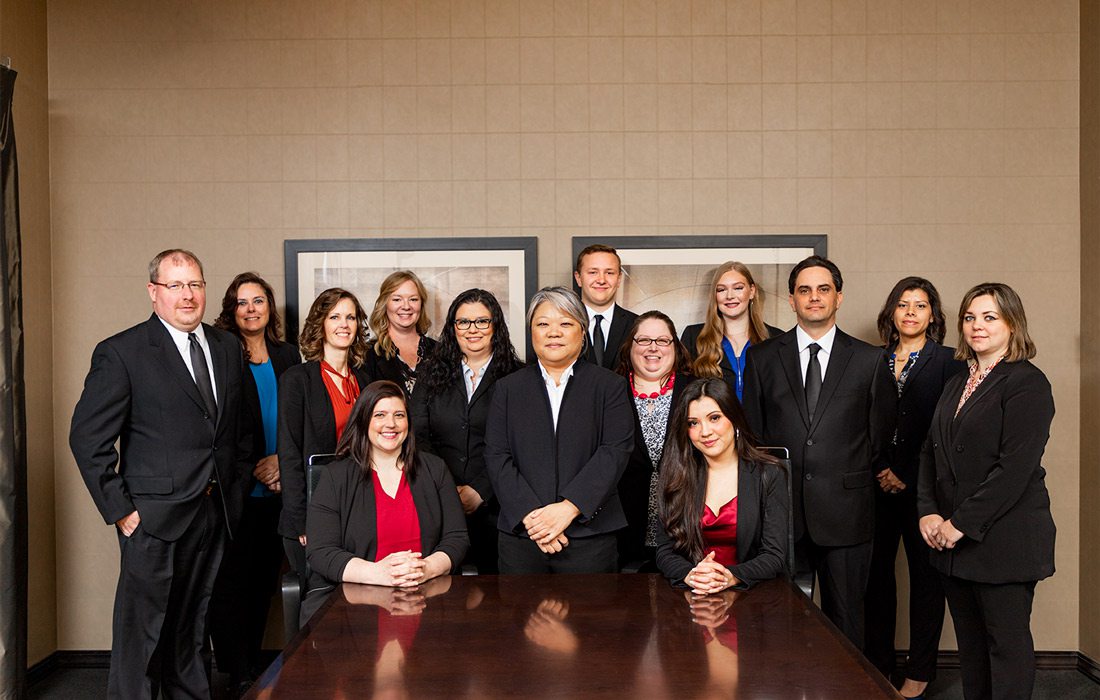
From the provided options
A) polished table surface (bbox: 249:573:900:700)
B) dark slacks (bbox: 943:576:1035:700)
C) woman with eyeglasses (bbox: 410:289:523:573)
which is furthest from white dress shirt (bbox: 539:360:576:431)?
dark slacks (bbox: 943:576:1035:700)

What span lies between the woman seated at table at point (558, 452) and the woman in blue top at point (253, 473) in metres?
1.23

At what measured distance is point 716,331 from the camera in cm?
397

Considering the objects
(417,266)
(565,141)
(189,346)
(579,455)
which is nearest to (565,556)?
(579,455)

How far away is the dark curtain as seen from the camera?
3.51 metres

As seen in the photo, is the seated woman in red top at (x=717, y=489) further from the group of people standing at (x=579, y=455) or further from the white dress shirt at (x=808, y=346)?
the white dress shirt at (x=808, y=346)

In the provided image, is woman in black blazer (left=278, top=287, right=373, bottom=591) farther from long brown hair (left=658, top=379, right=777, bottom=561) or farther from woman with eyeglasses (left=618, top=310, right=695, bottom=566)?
long brown hair (left=658, top=379, right=777, bottom=561)

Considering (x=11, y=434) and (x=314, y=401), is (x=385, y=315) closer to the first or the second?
(x=314, y=401)

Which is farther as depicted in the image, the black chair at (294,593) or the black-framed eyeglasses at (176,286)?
the black-framed eyeglasses at (176,286)

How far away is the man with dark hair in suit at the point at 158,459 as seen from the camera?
3244 millimetres

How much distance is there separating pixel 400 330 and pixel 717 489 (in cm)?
173

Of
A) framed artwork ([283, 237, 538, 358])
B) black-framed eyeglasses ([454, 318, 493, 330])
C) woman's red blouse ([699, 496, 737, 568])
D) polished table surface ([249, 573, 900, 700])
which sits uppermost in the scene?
framed artwork ([283, 237, 538, 358])

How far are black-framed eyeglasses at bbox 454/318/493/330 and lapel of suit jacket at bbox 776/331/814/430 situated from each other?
1.12 metres

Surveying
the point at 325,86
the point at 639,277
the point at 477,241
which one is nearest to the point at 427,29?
the point at 325,86

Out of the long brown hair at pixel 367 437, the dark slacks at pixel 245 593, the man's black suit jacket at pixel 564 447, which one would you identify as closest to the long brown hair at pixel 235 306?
the dark slacks at pixel 245 593
